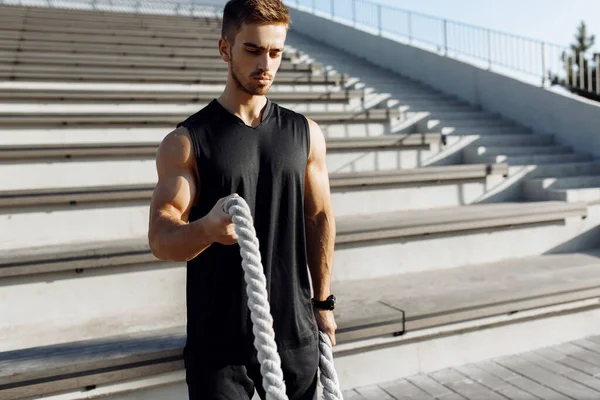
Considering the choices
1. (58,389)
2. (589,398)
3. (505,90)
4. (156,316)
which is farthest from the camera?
(505,90)

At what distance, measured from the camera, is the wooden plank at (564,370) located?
90.9 inches

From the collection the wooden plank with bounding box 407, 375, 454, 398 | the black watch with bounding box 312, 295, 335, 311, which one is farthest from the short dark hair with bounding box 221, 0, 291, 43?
the wooden plank with bounding box 407, 375, 454, 398

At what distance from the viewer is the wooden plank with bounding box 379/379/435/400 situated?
88.4 inches

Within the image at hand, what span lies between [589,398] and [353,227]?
132 centimetres

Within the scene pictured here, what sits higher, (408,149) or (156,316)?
(408,149)

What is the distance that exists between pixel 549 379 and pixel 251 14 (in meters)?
2.06

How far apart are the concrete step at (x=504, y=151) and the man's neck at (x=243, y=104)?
3.46 meters

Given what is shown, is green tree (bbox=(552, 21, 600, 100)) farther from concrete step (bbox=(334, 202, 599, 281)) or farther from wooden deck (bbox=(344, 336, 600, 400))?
wooden deck (bbox=(344, 336, 600, 400))

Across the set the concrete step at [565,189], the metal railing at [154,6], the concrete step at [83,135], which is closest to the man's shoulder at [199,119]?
the concrete step at [83,135]

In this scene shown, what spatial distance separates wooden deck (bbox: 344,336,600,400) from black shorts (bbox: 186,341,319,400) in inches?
36.8

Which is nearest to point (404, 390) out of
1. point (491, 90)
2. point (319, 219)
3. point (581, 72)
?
point (319, 219)

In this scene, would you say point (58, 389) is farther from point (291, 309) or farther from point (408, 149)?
point (408, 149)

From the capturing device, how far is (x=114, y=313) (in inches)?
92.4

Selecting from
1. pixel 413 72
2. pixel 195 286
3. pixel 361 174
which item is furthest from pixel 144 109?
pixel 413 72
